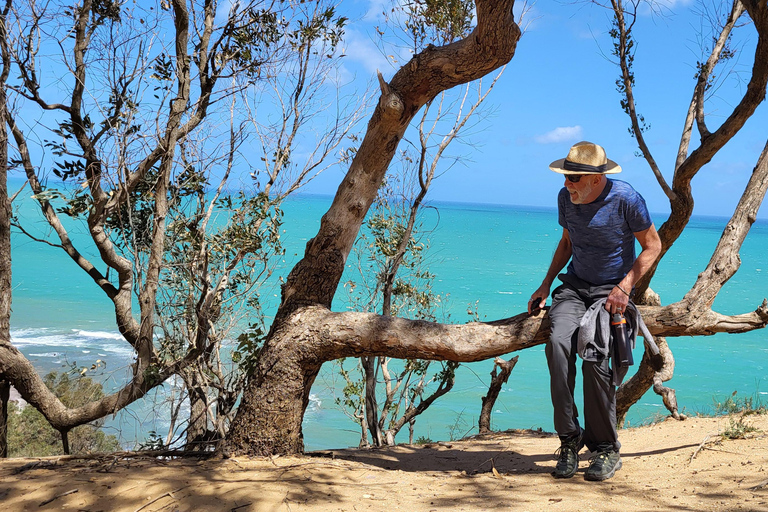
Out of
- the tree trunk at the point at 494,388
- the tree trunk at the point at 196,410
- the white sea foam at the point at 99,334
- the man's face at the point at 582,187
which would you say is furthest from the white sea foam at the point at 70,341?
the man's face at the point at 582,187

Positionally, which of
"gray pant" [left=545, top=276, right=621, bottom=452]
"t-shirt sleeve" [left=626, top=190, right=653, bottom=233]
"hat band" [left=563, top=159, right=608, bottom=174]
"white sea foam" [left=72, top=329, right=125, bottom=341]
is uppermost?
"hat band" [left=563, top=159, right=608, bottom=174]

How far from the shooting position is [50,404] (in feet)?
18.8

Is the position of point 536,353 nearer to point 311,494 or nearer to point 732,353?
point 732,353

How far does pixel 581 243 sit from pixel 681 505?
161 cm

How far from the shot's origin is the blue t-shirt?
12.9 ft

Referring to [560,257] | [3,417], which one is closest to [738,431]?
[560,257]

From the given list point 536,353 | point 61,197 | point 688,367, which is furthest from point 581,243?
point 536,353

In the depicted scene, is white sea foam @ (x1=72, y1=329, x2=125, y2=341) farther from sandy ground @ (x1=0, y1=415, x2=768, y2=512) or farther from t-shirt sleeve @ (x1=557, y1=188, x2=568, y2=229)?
t-shirt sleeve @ (x1=557, y1=188, x2=568, y2=229)

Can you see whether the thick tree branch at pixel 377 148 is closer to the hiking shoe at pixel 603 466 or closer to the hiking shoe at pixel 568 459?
the hiking shoe at pixel 568 459

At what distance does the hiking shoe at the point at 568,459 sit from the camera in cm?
396

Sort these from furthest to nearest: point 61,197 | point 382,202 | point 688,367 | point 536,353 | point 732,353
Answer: point 536,353 < point 732,353 < point 688,367 < point 382,202 < point 61,197

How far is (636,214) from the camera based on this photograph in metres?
3.89

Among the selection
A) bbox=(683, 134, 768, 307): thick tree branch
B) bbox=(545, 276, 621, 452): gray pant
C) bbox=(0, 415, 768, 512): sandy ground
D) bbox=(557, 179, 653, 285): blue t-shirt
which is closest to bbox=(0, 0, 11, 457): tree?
bbox=(0, 415, 768, 512): sandy ground

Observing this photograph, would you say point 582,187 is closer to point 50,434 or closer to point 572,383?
point 572,383
